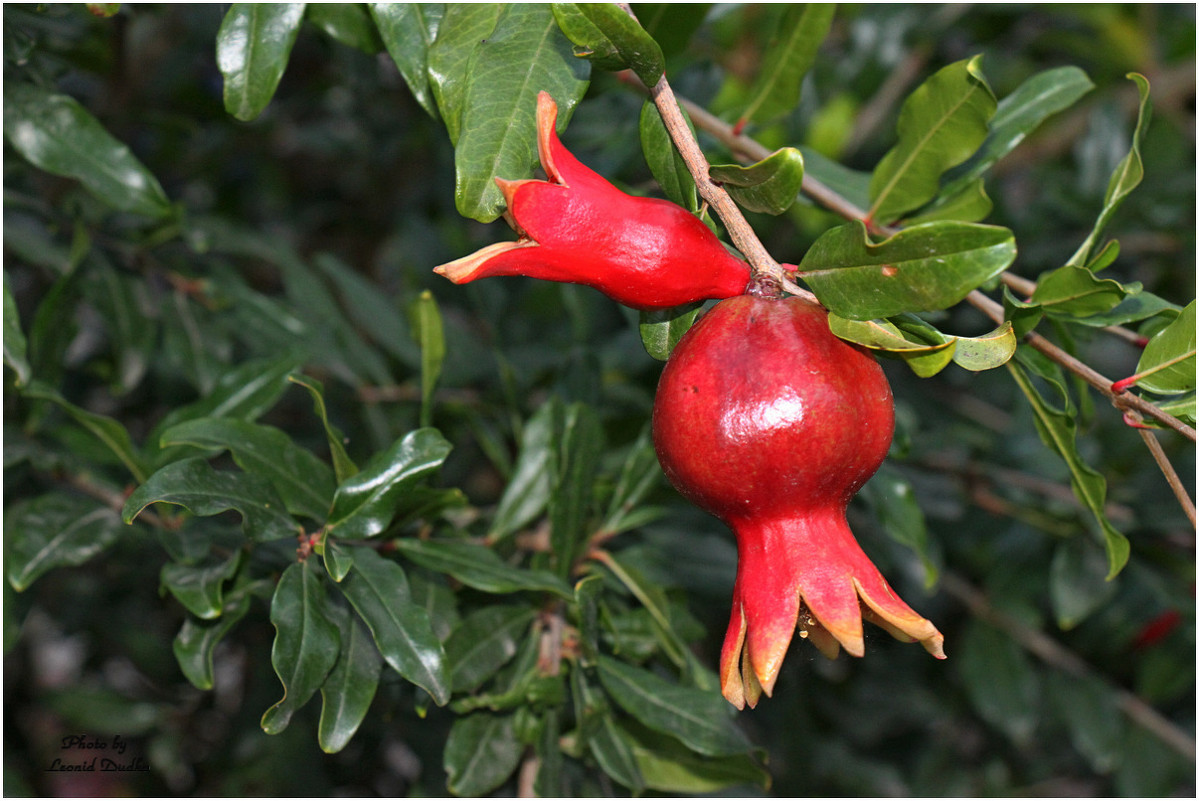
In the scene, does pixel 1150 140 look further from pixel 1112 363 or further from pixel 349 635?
pixel 349 635

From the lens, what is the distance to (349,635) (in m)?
0.91

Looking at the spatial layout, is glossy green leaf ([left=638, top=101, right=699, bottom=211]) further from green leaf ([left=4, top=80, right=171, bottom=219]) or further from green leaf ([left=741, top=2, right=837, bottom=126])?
green leaf ([left=4, top=80, right=171, bottom=219])

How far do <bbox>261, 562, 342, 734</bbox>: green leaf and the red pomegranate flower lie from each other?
1.18 ft

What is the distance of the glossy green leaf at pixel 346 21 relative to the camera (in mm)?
989

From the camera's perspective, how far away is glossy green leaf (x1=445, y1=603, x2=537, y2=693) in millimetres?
986

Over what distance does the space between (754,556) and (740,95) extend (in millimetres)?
1460

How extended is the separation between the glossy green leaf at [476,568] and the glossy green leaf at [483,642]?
6cm

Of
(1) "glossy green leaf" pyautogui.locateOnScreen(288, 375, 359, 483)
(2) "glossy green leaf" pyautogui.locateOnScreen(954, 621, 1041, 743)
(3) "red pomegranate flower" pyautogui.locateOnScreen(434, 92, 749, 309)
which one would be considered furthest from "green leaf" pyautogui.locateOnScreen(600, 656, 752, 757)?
(2) "glossy green leaf" pyautogui.locateOnScreen(954, 621, 1041, 743)

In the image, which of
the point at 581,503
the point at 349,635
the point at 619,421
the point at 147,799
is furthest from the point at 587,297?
the point at 147,799

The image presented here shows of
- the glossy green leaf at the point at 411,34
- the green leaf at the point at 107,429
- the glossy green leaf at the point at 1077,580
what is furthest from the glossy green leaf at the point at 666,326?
the glossy green leaf at the point at 1077,580

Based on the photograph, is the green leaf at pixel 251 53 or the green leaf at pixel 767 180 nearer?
the green leaf at pixel 767 180

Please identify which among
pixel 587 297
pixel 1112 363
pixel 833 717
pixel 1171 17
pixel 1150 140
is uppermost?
pixel 1171 17

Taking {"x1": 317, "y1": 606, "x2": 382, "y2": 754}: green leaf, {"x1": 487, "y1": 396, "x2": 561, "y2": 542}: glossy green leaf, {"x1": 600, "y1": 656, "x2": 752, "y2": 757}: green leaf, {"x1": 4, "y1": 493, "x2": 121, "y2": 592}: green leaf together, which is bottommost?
{"x1": 4, "y1": 493, "x2": 121, "y2": 592}: green leaf

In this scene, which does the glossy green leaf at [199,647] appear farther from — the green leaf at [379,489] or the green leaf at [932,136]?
the green leaf at [932,136]
